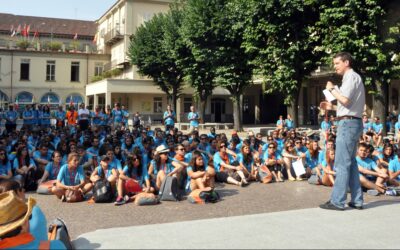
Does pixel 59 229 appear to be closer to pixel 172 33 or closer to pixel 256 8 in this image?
pixel 256 8

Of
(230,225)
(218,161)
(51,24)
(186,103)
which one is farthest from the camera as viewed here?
(51,24)

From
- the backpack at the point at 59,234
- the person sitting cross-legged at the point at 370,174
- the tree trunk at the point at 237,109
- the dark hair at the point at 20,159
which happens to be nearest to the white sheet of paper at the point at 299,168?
the person sitting cross-legged at the point at 370,174

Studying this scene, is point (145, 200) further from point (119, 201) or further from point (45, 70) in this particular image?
point (45, 70)

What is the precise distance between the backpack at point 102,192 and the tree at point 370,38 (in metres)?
12.7

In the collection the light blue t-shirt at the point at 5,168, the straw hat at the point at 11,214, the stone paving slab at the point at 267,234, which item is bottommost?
the stone paving slab at the point at 267,234

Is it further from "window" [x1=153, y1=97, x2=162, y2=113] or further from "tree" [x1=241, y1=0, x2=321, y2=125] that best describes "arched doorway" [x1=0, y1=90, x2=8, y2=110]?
"tree" [x1=241, y1=0, x2=321, y2=125]

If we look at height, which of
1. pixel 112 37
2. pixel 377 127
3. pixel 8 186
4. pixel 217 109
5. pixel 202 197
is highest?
pixel 112 37

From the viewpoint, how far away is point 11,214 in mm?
3295

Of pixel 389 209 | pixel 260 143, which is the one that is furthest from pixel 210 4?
pixel 389 209

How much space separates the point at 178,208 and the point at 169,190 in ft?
2.78

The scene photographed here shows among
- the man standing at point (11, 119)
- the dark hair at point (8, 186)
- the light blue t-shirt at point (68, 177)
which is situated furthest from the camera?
the man standing at point (11, 119)

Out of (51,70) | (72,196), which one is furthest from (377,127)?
(51,70)

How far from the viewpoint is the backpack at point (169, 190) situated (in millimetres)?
8195

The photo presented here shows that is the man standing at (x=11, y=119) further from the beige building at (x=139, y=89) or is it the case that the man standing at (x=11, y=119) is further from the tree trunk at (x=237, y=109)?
the beige building at (x=139, y=89)
